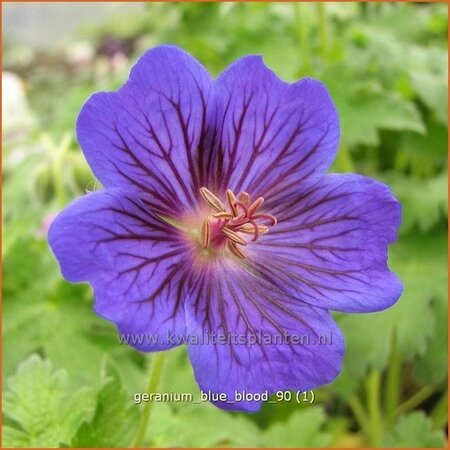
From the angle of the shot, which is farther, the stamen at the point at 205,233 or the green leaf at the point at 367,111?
the green leaf at the point at 367,111

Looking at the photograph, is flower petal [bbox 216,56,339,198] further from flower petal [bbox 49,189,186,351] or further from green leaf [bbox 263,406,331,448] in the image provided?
green leaf [bbox 263,406,331,448]

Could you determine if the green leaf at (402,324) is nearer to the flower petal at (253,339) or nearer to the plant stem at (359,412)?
the plant stem at (359,412)

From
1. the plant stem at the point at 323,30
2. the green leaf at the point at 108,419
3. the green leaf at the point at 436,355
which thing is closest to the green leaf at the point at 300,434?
the green leaf at the point at 436,355

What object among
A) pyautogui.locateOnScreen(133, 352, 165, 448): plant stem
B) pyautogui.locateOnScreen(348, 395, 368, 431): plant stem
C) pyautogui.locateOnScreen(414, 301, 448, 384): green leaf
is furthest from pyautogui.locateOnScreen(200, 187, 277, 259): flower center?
pyautogui.locateOnScreen(348, 395, 368, 431): plant stem

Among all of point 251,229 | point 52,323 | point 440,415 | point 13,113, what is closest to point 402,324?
point 440,415

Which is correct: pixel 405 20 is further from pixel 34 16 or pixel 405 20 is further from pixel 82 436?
pixel 34 16

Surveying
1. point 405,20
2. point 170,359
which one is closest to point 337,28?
point 405,20
